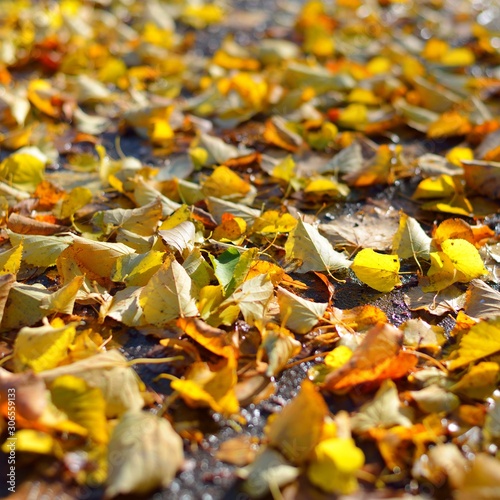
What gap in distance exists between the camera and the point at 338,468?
40.4 inches

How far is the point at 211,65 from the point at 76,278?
163 cm

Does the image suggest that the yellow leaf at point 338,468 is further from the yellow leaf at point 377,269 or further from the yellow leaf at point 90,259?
the yellow leaf at point 90,259

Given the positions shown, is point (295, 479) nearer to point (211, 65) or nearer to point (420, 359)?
point (420, 359)

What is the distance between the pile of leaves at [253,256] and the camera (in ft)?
3.56

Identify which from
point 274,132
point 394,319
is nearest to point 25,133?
point 274,132

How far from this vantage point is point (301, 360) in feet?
4.30

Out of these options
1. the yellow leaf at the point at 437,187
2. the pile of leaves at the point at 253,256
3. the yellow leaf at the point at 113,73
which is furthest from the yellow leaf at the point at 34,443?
the yellow leaf at the point at 113,73

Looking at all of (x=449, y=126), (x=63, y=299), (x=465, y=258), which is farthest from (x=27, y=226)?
(x=449, y=126)

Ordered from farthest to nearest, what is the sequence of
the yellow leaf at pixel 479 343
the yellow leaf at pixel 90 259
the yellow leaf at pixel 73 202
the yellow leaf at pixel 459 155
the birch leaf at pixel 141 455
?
the yellow leaf at pixel 459 155
the yellow leaf at pixel 73 202
the yellow leaf at pixel 90 259
the yellow leaf at pixel 479 343
the birch leaf at pixel 141 455

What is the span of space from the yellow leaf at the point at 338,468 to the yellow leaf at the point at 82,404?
1.22ft

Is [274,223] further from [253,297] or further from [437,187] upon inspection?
[437,187]

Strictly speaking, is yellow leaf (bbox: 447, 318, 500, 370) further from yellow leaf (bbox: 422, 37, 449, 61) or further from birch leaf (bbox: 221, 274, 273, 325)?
yellow leaf (bbox: 422, 37, 449, 61)

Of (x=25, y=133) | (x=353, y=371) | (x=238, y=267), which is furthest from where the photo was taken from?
(x=25, y=133)

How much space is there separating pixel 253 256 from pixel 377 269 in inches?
11.8
